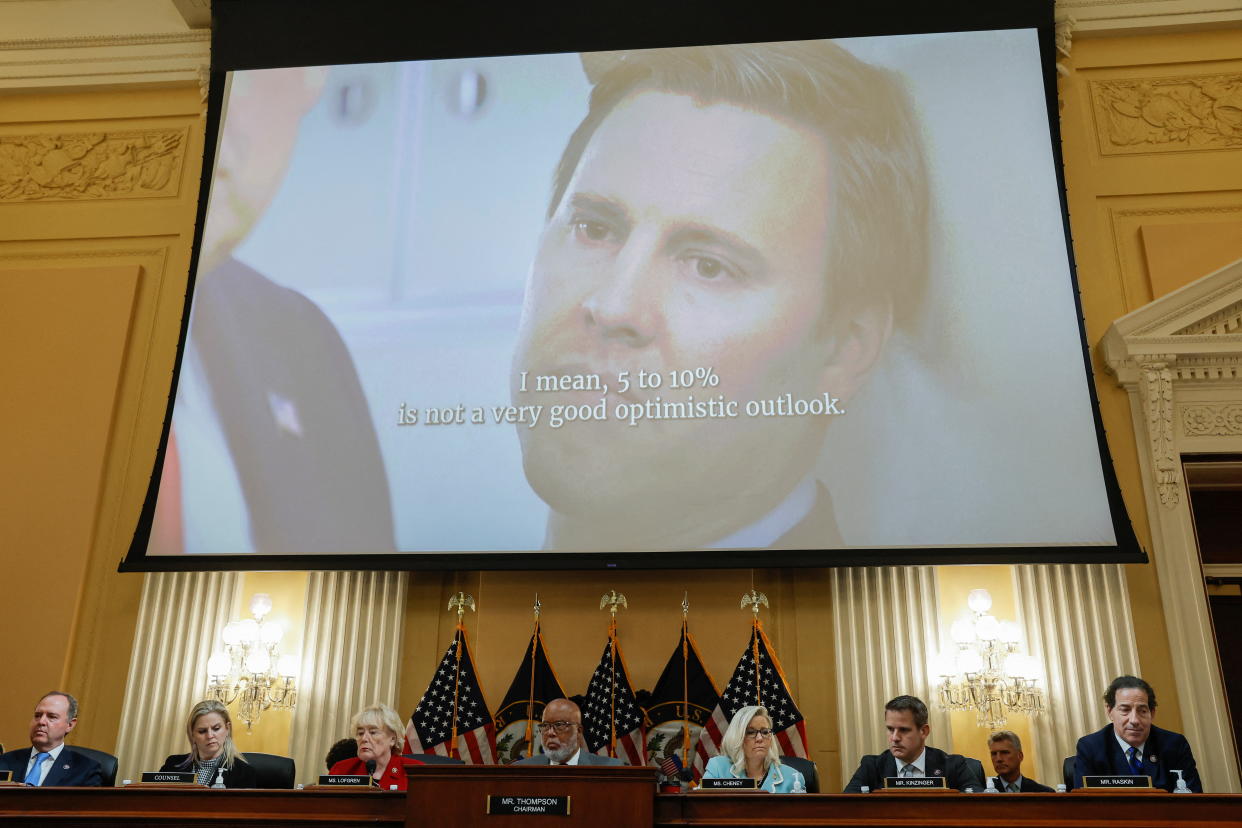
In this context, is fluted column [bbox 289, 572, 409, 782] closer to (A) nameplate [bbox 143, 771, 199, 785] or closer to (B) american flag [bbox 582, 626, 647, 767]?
(B) american flag [bbox 582, 626, 647, 767]

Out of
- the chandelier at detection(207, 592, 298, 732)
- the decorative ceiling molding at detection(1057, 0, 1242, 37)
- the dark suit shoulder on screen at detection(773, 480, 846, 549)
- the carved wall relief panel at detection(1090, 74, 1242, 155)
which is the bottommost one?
the chandelier at detection(207, 592, 298, 732)

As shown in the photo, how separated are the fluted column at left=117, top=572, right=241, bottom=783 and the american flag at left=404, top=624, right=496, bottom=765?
1413mm

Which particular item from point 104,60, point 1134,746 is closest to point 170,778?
point 1134,746

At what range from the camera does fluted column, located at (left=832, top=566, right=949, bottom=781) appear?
626cm

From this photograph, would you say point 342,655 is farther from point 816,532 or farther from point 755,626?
point 816,532

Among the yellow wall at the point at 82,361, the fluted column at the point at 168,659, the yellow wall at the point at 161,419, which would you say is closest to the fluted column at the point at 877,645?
the yellow wall at the point at 161,419

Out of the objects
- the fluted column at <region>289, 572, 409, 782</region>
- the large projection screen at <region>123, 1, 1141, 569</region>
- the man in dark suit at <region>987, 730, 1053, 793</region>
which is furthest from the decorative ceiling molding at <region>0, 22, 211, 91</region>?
the man in dark suit at <region>987, 730, 1053, 793</region>

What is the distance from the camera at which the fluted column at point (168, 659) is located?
6.63m

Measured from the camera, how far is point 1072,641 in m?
6.30

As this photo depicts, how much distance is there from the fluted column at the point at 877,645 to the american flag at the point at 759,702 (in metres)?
0.34

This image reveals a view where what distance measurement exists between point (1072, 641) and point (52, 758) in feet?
17.1

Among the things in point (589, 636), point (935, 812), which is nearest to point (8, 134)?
point (589, 636)

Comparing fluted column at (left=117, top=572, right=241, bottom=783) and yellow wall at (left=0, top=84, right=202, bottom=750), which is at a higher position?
yellow wall at (left=0, top=84, right=202, bottom=750)

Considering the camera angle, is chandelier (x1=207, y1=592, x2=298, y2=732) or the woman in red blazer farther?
→ chandelier (x1=207, y1=592, x2=298, y2=732)
